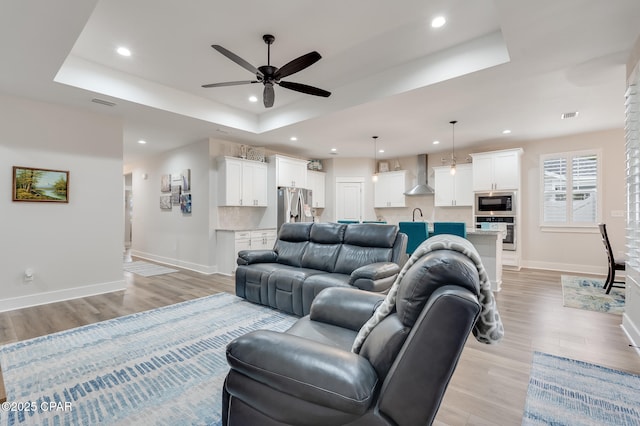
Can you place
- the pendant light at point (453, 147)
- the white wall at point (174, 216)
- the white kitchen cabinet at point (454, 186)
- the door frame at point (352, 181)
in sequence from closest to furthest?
1. the pendant light at point (453, 147)
2. the white wall at point (174, 216)
3. the white kitchen cabinet at point (454, 186)
4. the door frame at point (352, 181)

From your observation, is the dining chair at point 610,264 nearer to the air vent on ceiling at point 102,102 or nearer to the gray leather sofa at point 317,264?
the gray leather sofa at point 317,264

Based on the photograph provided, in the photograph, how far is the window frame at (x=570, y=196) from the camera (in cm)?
562

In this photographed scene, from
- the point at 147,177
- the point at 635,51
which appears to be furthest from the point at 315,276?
the point at 147,177

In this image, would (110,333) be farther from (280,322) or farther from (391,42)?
(391,42)

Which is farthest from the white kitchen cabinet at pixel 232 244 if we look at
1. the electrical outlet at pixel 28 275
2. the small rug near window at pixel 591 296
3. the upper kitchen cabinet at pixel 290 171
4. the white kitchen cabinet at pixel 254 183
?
the small rug near window at pixel 591 296

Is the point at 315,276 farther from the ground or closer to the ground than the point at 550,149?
closer to the ground

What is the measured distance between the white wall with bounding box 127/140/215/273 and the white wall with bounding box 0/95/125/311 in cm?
156

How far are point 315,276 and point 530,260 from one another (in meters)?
5.56

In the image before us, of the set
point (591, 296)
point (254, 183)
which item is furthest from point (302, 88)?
point (591, 296)

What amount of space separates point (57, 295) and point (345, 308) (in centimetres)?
436

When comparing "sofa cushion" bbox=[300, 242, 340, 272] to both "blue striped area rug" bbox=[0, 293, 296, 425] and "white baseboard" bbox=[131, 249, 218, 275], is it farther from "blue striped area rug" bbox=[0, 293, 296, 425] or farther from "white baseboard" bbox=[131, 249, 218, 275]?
"white baseboard" bbox=[131, 249, 218, 275]

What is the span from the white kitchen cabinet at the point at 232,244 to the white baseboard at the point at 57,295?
5.43ft

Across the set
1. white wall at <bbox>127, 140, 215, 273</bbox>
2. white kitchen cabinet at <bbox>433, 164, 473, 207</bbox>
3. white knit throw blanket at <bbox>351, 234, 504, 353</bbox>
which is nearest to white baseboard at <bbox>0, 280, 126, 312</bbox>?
white wall at <bbox>127, 140, 215, 273</bbox>

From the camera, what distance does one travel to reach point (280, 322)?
314 cm
